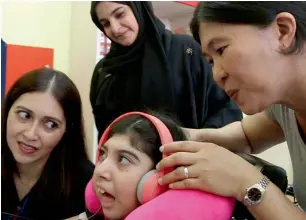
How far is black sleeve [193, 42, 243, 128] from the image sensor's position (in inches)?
49.4

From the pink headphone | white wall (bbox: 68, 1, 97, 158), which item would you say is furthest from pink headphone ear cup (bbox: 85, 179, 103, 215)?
white wall (bbox: 68, 1, 97, 158)

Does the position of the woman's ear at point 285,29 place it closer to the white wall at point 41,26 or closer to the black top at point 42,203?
the black top at point 42,203

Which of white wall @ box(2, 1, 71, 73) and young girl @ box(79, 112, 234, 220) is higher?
white wall @ box(2, 1, 71, 73)

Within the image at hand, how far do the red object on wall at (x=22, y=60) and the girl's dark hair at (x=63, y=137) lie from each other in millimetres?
808

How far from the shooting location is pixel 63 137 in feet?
4.06

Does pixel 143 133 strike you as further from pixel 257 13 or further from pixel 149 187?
pixel 257 13

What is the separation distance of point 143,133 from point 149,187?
0.14 m

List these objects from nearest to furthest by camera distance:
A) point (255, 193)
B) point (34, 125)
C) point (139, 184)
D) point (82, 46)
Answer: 1. point (255, 193)
2. point (139, 184)
3. point (34, 125)
4. point (82, 46)

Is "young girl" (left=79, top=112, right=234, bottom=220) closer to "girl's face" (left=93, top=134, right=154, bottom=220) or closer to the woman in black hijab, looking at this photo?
"girl's face" (left=93, top=134, right=154, bottom=220)

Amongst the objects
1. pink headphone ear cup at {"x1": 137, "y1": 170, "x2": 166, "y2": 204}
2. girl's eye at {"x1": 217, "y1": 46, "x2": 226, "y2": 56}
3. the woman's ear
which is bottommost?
pink headphone ear cup at {"x1": 137, "y1": 170, "x2": 166, "y2": 204}

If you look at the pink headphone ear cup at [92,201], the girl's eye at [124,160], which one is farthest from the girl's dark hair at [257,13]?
the pink headphone ear cup at [92,201]

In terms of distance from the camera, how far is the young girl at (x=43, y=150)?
3.80 feet

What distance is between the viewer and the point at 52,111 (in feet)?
3.80

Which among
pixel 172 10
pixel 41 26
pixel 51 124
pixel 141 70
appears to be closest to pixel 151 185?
pixel 51 124
